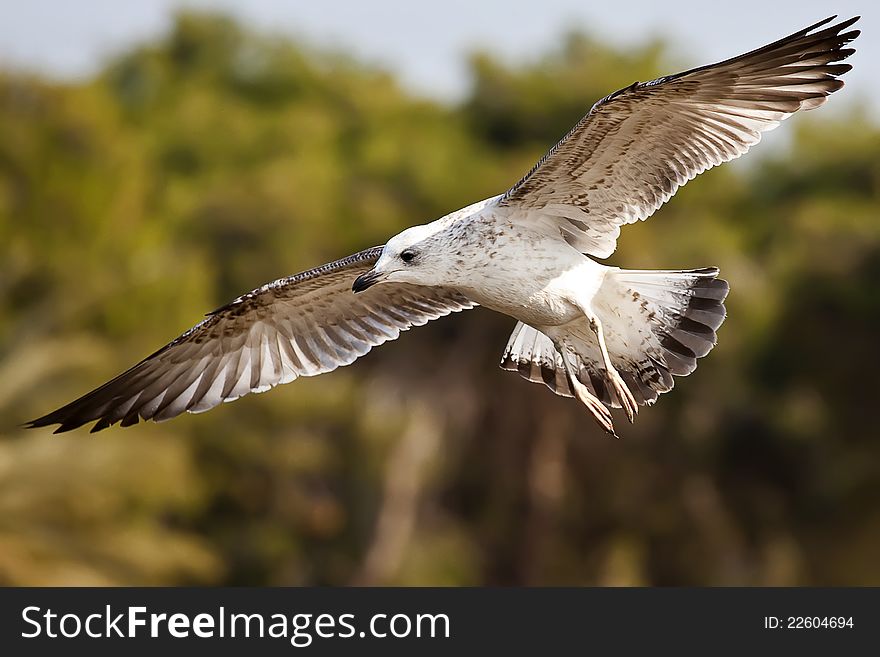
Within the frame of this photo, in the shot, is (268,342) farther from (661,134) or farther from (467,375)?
(467,375)

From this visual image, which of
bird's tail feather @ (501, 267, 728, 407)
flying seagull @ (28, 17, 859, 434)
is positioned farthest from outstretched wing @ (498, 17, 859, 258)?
bird's tail feather @ (501, 267, 728, 407)

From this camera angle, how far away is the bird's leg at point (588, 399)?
5.38m

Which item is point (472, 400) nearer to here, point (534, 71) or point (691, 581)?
point (691, 581)

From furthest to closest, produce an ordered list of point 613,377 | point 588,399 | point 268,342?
point 268,342 < point 588,399 < point 613,377

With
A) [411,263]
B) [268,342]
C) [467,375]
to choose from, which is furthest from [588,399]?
[467,375]

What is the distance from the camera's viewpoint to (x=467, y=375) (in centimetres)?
2128

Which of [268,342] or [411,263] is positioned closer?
[411,263]

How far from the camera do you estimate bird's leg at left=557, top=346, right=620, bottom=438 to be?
5383 mm

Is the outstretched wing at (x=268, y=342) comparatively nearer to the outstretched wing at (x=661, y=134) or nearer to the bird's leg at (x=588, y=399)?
the bird's leg at (x=588, y=399)

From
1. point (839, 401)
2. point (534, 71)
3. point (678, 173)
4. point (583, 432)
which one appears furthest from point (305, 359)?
point (534, 71)

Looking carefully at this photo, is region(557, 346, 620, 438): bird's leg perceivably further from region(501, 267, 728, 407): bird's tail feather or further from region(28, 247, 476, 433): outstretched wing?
region(28, 247, 476, 433): outstretched wing

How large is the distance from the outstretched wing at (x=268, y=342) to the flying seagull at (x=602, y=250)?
0.08 feet

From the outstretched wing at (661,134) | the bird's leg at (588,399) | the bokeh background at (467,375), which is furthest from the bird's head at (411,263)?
the bokeh background at (467,375)

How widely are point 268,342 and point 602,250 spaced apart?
5.20 ft
